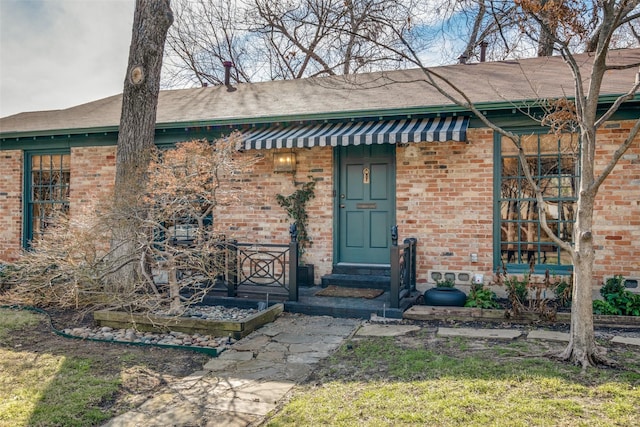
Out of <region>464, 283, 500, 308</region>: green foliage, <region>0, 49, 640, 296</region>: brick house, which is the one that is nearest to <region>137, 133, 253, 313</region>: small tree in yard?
<region>0, 49, 640, 296</region>: brick house

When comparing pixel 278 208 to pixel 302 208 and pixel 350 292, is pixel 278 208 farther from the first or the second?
pixel 350 292

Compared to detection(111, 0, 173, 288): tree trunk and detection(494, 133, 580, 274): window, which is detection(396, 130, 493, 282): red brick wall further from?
detection(111, 0, 173, 288): tree trunk

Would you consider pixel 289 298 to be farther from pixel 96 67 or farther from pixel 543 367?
pixel 96 67

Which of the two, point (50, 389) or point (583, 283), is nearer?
point (50, 389)

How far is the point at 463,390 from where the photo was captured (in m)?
3.82

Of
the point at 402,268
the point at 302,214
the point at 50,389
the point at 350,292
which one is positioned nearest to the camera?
the point at 50,389

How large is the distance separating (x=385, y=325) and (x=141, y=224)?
10.9 feet

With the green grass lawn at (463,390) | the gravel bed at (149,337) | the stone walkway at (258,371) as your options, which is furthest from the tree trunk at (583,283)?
the gravel bed at (149,337)

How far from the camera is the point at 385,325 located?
20.4ft

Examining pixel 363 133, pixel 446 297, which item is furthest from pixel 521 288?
pixel 363 133

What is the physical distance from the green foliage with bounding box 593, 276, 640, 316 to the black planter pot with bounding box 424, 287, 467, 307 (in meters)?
1.69

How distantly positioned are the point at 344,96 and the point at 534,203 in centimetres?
381

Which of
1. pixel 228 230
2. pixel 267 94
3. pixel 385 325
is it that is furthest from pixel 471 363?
pixel 267 94

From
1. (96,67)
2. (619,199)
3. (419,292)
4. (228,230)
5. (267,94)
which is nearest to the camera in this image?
(619,199)
